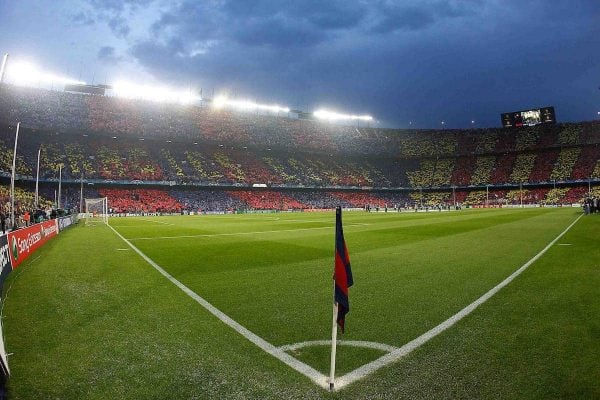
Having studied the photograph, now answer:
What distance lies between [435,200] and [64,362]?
95.8 m

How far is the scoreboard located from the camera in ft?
332

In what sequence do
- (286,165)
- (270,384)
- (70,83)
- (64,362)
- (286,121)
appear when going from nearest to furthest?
(270,384) < (64,362) < (70,83) < (286,165) < (286,121)

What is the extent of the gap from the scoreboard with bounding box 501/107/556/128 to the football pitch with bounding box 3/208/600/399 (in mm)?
104306

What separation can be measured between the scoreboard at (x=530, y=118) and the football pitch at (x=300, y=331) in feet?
342

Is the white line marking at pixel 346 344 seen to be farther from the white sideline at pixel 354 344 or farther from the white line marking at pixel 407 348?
the white line marking at pixel 407 348

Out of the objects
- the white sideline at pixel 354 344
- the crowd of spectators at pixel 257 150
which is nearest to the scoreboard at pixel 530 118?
the crowd of spectators at pixel 257 150

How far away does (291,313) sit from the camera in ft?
22.8

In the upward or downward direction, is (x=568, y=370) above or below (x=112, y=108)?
below

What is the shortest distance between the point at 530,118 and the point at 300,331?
374 ft

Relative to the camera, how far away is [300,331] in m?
6.01

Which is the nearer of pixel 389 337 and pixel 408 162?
pixel 389 337

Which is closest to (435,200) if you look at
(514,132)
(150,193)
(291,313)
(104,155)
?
(514,132)

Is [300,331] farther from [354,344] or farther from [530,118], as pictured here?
[530,118]

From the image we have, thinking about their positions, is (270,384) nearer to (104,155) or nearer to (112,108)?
(104,155)
